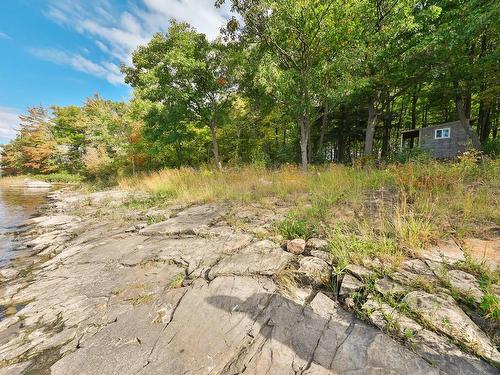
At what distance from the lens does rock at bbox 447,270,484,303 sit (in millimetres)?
1850

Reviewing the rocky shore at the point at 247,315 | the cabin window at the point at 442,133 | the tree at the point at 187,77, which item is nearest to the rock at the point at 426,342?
the rocky shore at the point at 247,315

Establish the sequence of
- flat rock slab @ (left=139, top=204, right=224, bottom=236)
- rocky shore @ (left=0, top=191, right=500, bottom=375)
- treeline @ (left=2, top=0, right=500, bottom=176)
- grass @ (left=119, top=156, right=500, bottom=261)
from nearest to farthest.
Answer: rocky shore @ (left=0, top=191, right=500, bottom=375)
grass @ (left=119, top=156, right=500, bottom=261)
flat rock slab @ (left=139, top=204, right=224, bottom=236)
treeline @ (left=2, top=0, right=500, bottom=176)

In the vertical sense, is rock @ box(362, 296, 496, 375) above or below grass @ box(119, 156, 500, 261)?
below

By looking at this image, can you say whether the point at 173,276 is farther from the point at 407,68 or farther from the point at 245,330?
the point at 407,68

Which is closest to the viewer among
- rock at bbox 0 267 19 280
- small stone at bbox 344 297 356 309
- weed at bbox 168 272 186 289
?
small stone at bbox 344 297 356 309

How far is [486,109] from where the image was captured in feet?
46.1

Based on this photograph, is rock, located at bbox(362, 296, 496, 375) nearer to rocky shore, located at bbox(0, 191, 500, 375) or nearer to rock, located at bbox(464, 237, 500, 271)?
rocky shore, located at bbox(0, 191, 500, 375)

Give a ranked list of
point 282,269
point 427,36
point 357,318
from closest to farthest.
Answer: point 357,318
point 282,269
point 427,36

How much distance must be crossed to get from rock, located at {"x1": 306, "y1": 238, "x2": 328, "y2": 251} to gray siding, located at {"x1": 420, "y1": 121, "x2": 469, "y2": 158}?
12.7 metres

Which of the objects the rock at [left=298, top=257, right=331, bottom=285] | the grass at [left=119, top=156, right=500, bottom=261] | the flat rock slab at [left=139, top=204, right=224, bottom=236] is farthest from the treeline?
the rock at [left=298, top=257, right=331, bottom=285]

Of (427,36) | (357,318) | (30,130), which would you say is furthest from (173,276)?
(30,130)

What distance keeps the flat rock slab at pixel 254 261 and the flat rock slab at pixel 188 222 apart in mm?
1271

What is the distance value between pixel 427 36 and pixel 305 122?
534 centimetres

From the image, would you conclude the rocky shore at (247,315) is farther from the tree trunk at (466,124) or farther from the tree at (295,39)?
the tree trunk at (466,124)
